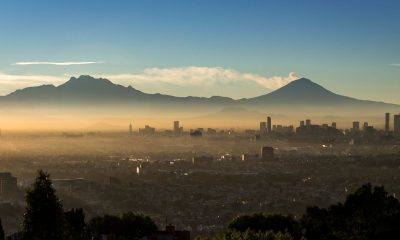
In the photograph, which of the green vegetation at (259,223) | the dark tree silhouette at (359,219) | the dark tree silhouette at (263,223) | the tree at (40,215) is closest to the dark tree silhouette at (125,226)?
the green vegetation at (259,223)

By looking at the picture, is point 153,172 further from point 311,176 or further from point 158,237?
point 158,237

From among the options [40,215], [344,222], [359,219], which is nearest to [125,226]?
[344,222]

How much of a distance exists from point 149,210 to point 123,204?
7.76 meters

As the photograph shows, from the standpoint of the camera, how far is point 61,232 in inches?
1009

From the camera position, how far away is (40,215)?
25.6 metres

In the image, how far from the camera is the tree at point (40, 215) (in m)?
25.5

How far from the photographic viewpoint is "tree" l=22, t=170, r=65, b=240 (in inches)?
1003

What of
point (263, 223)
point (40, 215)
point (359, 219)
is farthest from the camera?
point (263, 223)

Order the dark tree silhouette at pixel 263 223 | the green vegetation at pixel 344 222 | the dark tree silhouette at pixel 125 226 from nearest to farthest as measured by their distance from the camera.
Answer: the green vegetation at pixel 344 222
the dark tree silhouette at pixel 125 226
the dark tree silhouette at pixel 263 223

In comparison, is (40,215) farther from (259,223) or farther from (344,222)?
(344,222)

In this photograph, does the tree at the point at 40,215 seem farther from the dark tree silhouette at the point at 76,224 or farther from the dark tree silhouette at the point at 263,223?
the dark tree silhouette at the point at 263,223

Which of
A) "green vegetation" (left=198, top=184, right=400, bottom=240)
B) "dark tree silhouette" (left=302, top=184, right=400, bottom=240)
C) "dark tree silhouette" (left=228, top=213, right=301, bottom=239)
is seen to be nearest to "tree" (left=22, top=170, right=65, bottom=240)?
"green vegetation" (left=198, top=184, right=400, bottom=240)

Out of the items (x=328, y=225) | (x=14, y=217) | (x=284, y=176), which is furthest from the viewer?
(x=284, y=176)

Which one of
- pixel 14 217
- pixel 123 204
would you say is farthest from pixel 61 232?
pixel 123 204
